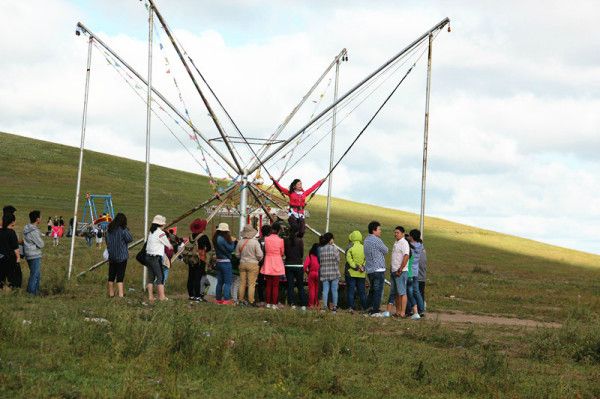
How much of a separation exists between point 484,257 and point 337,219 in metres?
18.9

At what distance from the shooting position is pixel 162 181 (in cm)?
9056

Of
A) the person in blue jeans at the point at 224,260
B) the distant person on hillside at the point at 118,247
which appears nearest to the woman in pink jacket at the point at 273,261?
the person in blue jeans at the point at 224,260

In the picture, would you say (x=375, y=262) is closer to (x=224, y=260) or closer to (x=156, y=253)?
(x=224, y=260)

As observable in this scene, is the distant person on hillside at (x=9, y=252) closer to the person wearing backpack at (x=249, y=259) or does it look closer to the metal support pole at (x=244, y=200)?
the person wearing backpack at (x=249, y=259)

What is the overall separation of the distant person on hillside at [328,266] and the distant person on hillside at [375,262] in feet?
2.31

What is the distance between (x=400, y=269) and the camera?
20938mm

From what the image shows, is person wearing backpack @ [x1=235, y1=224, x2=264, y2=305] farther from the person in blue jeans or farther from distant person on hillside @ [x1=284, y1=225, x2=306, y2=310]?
distant person on hillside @ [x1=284, y1=225, x2=306, y2=310]

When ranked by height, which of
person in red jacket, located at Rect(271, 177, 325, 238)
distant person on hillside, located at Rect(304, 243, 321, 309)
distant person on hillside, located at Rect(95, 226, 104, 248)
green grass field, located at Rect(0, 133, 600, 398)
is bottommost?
green grass field, located at Rect(0, 133, 600, 398)

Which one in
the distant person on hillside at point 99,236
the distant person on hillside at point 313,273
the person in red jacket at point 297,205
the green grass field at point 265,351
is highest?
the person in red jacket at point 297,205

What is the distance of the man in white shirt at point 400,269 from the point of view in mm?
20922

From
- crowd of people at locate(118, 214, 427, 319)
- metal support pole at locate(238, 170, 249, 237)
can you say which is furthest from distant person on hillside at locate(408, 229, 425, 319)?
metal support pole at locate(238, 170, 249, 237)

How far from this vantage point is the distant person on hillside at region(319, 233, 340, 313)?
2180 centimetres

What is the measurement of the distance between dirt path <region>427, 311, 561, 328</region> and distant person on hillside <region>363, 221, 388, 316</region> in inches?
52.0

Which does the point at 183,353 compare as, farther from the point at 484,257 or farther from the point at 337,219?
the point at 337,219
